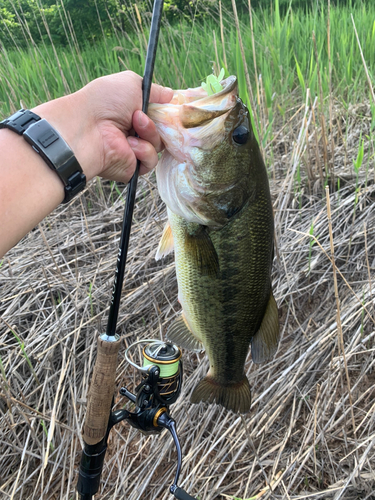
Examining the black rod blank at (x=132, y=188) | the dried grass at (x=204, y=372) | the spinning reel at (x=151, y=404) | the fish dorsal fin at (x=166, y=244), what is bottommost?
the dried grass at (x=204, y=372)

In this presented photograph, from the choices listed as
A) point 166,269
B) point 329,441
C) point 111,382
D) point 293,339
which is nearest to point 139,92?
point 111,382

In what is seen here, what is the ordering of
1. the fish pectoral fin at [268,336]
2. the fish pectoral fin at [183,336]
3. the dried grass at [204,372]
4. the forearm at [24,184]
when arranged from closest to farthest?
the forearm at [24,184], the fish pectoral fin at [268,336], the fish pectoral fin at [183,336], the dried grass at [204,372]

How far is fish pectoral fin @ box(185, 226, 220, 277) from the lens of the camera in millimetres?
1281

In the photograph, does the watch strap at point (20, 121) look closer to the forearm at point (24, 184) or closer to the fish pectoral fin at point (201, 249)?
the forearm at point (24, 184)

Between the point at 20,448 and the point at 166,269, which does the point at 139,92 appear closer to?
the point at 166,269

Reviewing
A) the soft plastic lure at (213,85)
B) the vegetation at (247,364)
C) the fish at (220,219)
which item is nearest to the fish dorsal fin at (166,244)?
the fish at (220,219)

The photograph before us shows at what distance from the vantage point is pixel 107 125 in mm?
1237

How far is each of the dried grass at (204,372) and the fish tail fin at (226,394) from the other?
423 millimetres

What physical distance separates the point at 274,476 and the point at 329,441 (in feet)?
1.11

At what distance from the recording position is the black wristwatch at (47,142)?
1044mm

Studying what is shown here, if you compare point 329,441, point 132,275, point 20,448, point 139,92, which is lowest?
point 329,441

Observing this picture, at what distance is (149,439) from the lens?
2.08m

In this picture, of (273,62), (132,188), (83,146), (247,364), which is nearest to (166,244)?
(132,188)

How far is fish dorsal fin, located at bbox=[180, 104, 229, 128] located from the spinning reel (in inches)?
29.4
